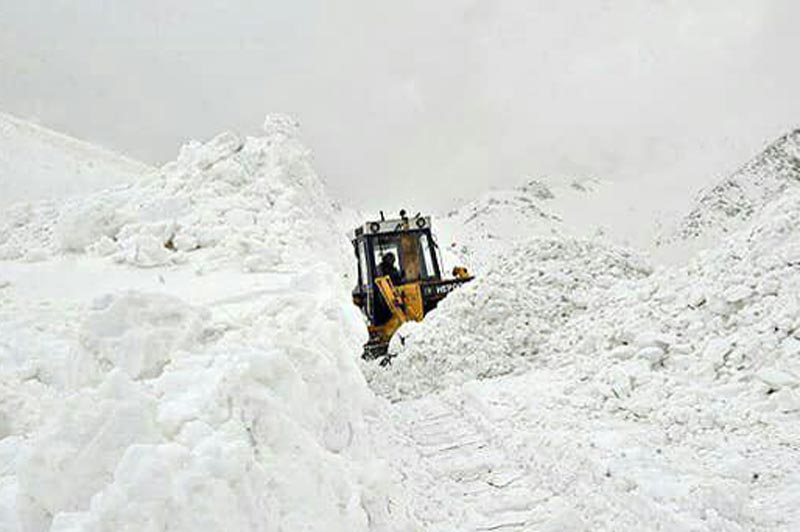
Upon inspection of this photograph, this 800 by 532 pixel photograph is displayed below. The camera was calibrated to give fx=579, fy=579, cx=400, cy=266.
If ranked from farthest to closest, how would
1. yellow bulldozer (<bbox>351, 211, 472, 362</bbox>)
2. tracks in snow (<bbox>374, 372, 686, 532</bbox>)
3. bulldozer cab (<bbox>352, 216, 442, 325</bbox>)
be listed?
bulldozer cab (<bbox>352, 216, 442, 325</bbox>) → yellow bulldozer (<bbox>351, 211, 472, 362</bbox>) → tracks in snow (<bbox>374, 372, 686, 532</bbox>)

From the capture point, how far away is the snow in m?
2.54

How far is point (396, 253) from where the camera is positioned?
1188 centimetres

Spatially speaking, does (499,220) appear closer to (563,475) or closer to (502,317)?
(502,317)

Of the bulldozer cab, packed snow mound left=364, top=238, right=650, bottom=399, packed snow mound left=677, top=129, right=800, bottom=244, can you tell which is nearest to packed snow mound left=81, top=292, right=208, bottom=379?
packed snow mound left=364, top=238, right=650, bottom=399

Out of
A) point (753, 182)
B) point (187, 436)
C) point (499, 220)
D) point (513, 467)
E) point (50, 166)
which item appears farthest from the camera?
point (499, 220)

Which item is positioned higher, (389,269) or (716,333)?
(389,269)

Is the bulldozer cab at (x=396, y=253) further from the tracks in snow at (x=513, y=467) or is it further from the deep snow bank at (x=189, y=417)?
the deep snow bank at (x=189, y=417)

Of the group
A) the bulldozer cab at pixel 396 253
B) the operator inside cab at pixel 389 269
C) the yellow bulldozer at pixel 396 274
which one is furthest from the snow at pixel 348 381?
the operator inside cab at pixel 389 269

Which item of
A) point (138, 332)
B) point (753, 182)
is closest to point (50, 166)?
point (138, 332)

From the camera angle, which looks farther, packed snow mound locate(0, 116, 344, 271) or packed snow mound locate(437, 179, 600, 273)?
packed snow mound locate(437, 179, 600, 273)

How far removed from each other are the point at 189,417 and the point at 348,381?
1.38m

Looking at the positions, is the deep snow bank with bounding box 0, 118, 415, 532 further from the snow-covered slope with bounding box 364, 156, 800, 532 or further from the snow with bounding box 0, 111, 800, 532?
the snow-covered slope with bounding box 364, 156, 800, 532

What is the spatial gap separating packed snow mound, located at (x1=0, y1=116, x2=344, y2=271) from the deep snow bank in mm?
1524

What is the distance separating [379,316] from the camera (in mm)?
11250
